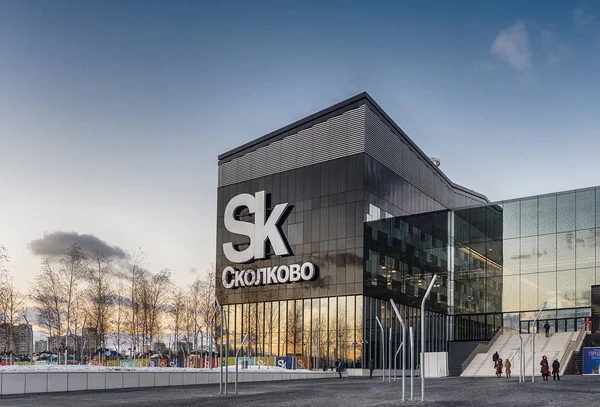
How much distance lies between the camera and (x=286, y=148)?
254 feet

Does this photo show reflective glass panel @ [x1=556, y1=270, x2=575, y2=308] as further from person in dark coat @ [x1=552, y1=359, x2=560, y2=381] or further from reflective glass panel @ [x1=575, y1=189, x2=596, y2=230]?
person in dark coat @ [x1=552, y1=359, x2=560, y2=381]

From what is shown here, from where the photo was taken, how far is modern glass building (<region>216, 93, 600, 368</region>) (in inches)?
2579

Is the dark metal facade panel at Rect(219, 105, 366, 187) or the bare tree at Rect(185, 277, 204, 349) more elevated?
the dark metal facade panel at Rect(219, 105, 366, 187)

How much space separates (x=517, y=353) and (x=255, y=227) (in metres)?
32.8

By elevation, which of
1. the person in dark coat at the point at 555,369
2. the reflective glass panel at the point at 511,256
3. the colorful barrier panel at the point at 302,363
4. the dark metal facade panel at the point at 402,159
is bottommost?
the colorful barrier panel at the point at 302,363

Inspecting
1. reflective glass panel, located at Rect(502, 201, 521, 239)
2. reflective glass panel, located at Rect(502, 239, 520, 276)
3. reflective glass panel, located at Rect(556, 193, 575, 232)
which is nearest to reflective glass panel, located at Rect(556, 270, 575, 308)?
reflective glass panel, located at Rect(556, 193, 575, 232)

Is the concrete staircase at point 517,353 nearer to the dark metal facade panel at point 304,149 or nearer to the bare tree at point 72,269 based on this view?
the dark metal facade panel at point 304,149

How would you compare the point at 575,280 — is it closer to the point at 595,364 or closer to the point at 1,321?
the point at 595,364

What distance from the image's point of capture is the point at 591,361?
49188 millimetres

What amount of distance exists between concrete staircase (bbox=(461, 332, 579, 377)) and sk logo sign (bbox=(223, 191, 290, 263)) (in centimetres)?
2417

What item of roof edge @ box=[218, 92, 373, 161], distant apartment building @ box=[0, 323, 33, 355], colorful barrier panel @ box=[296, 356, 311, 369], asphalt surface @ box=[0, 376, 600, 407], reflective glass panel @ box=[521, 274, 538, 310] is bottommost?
colorful barrier panel @ box=[296, 356, 311, 369]

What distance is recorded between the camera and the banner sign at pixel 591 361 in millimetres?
48719

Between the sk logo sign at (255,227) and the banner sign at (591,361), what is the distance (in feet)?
110

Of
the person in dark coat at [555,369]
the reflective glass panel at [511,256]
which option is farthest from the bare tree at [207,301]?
the person in dark coat at [555,369]
